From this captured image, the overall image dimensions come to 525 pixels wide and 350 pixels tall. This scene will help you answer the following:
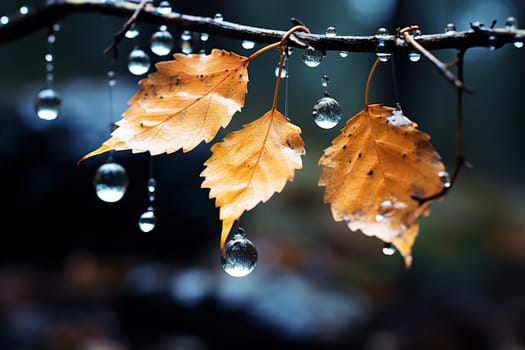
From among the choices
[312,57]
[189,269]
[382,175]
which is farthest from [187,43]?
[189,269]

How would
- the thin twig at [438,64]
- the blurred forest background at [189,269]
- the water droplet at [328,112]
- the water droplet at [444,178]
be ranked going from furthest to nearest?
the blurred forest background at [189,269], the water droplet at [328,112], the water droplet at [444,178], the thin twig at [438,64]

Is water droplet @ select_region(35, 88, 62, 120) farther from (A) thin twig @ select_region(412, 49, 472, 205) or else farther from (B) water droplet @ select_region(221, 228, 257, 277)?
(A) thin twig @ select_region(412, 49, 472, 205)

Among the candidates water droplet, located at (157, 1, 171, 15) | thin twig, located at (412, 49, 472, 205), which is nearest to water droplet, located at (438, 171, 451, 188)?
thin twig, located at (412, 49, 472, 205)

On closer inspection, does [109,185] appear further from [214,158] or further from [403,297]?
[403,297]

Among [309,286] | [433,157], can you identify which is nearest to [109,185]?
[433,157]

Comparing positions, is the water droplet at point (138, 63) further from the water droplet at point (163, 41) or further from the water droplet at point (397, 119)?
the water droplet at point (397, 119)

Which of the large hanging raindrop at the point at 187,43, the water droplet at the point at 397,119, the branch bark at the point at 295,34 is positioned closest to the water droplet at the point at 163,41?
the large hanging raindrop at the point at 187,43
